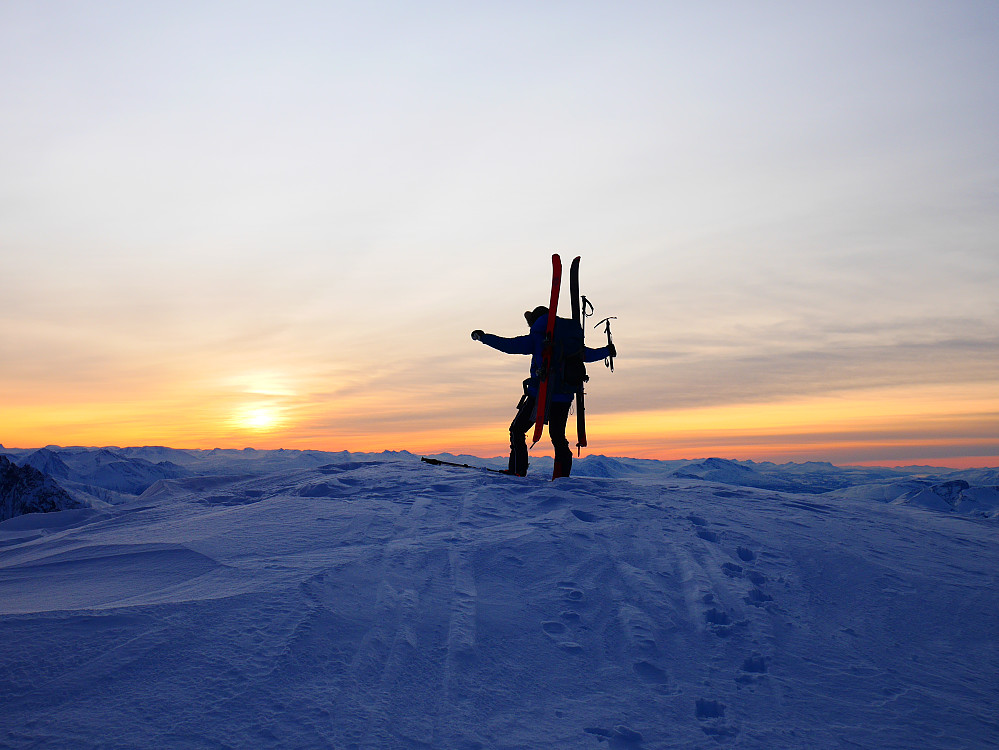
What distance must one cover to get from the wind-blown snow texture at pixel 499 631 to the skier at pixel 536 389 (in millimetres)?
2526

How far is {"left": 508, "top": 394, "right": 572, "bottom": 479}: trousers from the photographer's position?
9.48 metres

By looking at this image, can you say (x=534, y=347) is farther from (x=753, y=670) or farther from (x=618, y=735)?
(x=618, y=735)

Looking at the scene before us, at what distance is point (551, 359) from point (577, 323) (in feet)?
3.17

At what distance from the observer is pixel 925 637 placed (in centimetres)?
453

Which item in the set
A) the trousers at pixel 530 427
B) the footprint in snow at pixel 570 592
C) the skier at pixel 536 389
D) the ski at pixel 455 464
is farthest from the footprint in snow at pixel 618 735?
the ski at pixel 455 464

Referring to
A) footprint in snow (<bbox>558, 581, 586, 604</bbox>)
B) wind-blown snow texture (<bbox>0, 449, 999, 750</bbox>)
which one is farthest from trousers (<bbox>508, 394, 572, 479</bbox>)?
footprint in snow (<bbox>558, 581, 586, 604</bbox>)

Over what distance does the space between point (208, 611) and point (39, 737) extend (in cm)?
120

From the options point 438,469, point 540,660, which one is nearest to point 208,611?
point 540,660

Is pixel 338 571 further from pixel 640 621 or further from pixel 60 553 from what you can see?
pixel 60 553

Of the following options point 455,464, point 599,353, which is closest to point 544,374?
point 599,353

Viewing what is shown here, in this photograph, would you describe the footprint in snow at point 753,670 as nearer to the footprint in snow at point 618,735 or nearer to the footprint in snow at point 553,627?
the footprint in snow at point 618,735

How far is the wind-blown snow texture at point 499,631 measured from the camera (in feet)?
10.6

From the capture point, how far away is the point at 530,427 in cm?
970

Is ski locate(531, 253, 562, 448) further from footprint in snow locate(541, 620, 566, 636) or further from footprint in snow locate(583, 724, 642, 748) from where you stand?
footprint in snow locate(583, 724, 642, 748)
